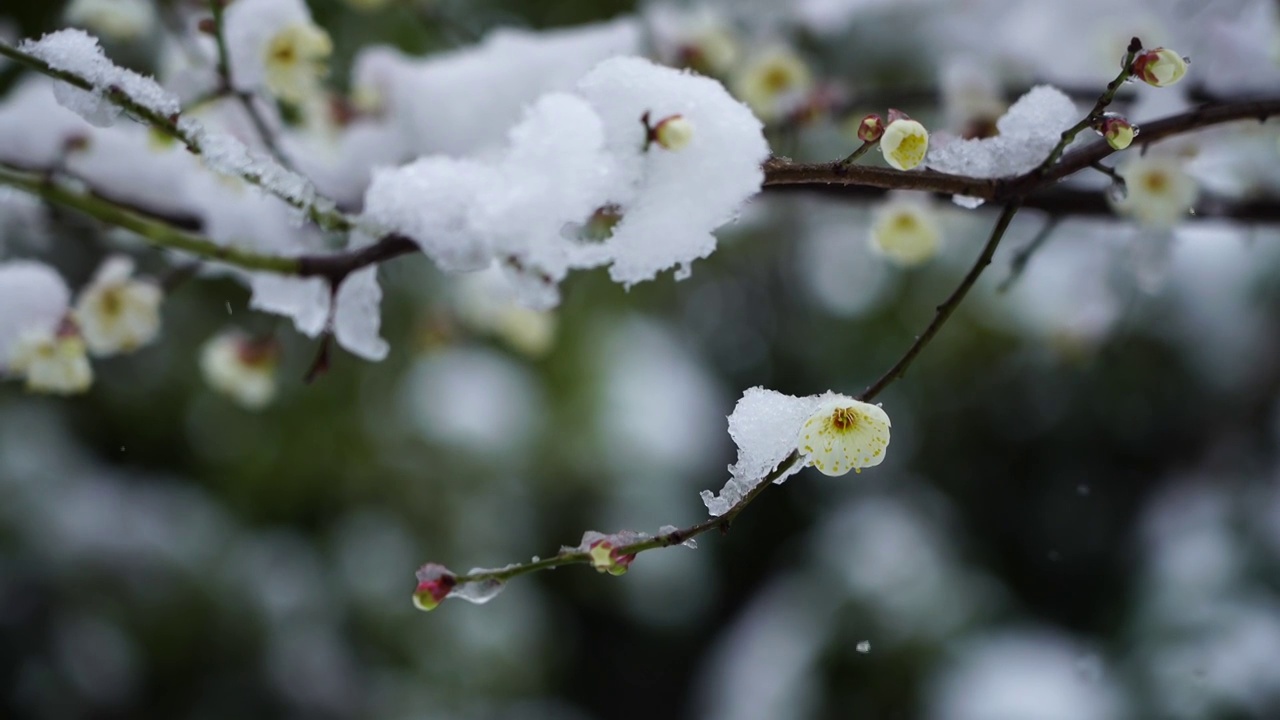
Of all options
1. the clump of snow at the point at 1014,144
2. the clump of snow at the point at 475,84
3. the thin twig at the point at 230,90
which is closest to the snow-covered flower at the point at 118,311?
the thin twig at the point at 230,90

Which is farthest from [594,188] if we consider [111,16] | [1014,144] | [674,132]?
[111,16]

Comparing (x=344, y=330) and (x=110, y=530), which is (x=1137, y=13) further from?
(x=110, y=530)

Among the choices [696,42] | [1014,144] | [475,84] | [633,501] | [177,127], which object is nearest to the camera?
[177,127]

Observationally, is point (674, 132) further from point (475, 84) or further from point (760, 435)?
point (475, 84)

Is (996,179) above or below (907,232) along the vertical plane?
below

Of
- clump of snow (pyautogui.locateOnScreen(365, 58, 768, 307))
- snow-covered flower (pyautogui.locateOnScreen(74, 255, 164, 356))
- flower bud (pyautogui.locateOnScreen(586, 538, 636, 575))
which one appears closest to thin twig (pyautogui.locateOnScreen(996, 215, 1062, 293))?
clump of snow (pyautogui.locateOnScreen(365, 58, 768, 307))

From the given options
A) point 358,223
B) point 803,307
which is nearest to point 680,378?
point 803,307

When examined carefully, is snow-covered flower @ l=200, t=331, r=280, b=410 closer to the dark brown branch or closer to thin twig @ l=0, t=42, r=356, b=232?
thin twig @ l=0, t=42, r=356, b=232
